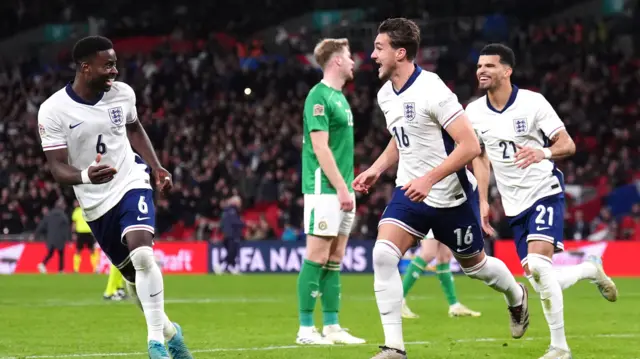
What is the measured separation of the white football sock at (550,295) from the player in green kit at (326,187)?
1.84 meters

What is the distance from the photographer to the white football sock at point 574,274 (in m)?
9.62

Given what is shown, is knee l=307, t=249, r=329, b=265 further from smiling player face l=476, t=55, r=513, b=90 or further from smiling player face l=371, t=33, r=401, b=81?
smiling player face l=371, t=33, r=401, b=81

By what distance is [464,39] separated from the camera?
37781mm

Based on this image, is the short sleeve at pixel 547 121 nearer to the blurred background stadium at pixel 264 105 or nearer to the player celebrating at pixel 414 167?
the player celebrating at pixel 414 167

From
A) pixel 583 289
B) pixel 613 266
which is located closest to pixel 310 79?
pixel 613 266

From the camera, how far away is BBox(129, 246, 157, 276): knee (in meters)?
7.75

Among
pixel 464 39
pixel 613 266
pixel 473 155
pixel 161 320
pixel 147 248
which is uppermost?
pixel 464 39

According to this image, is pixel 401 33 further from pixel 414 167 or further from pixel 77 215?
pixel 77 215

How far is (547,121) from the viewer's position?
359 inches

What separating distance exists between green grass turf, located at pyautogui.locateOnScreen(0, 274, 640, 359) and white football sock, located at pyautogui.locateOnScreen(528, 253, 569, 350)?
0.48 meters

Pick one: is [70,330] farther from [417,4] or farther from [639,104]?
[417,4]

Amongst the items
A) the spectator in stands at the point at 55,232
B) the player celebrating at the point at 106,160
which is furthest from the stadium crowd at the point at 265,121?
the player celebrating at the point at 106,160

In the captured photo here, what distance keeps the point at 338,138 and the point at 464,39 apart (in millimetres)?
28173

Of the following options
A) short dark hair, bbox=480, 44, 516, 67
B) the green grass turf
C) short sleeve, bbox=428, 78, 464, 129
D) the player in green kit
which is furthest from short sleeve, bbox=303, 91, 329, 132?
short sleeve, bbox=428, 78, 464, 129
